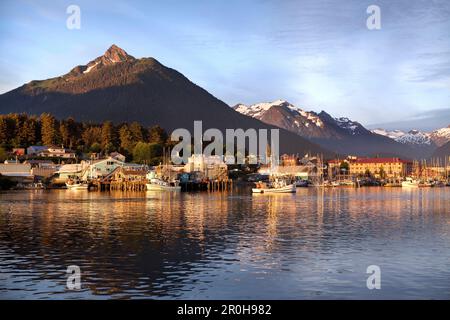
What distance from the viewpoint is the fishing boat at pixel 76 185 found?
338 feet

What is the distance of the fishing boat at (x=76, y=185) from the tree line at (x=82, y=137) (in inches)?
1215

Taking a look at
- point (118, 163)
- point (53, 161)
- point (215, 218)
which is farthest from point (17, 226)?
point (53, 161)

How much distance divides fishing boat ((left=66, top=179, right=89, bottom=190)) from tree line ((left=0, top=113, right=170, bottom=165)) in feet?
101

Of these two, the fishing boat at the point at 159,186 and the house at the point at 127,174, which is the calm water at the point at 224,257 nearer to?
the fishing boat at the point at 159,186

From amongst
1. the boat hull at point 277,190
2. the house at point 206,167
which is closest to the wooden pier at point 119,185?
the boat hull at point 277,190

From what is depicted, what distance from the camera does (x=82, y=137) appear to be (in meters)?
157

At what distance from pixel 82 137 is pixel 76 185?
55856mm

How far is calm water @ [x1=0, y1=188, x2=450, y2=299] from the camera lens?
18.6m

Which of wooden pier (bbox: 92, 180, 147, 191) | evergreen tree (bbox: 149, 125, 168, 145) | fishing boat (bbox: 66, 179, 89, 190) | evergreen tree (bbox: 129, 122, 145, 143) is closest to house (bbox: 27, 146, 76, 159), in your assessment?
evergreen tree (bbox: 129, 122, 145, 143)

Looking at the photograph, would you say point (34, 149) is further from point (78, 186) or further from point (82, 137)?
point (78, 186)

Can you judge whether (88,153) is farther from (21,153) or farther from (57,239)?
(57,239)

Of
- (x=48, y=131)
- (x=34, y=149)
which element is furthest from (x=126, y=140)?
(x=34, y=149)

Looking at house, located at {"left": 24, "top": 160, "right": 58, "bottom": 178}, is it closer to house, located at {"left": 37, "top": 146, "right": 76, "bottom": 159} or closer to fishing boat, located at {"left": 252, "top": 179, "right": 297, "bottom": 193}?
house, located at {"left": 37, "top": 146, "right": 76, "bottom": 159}
